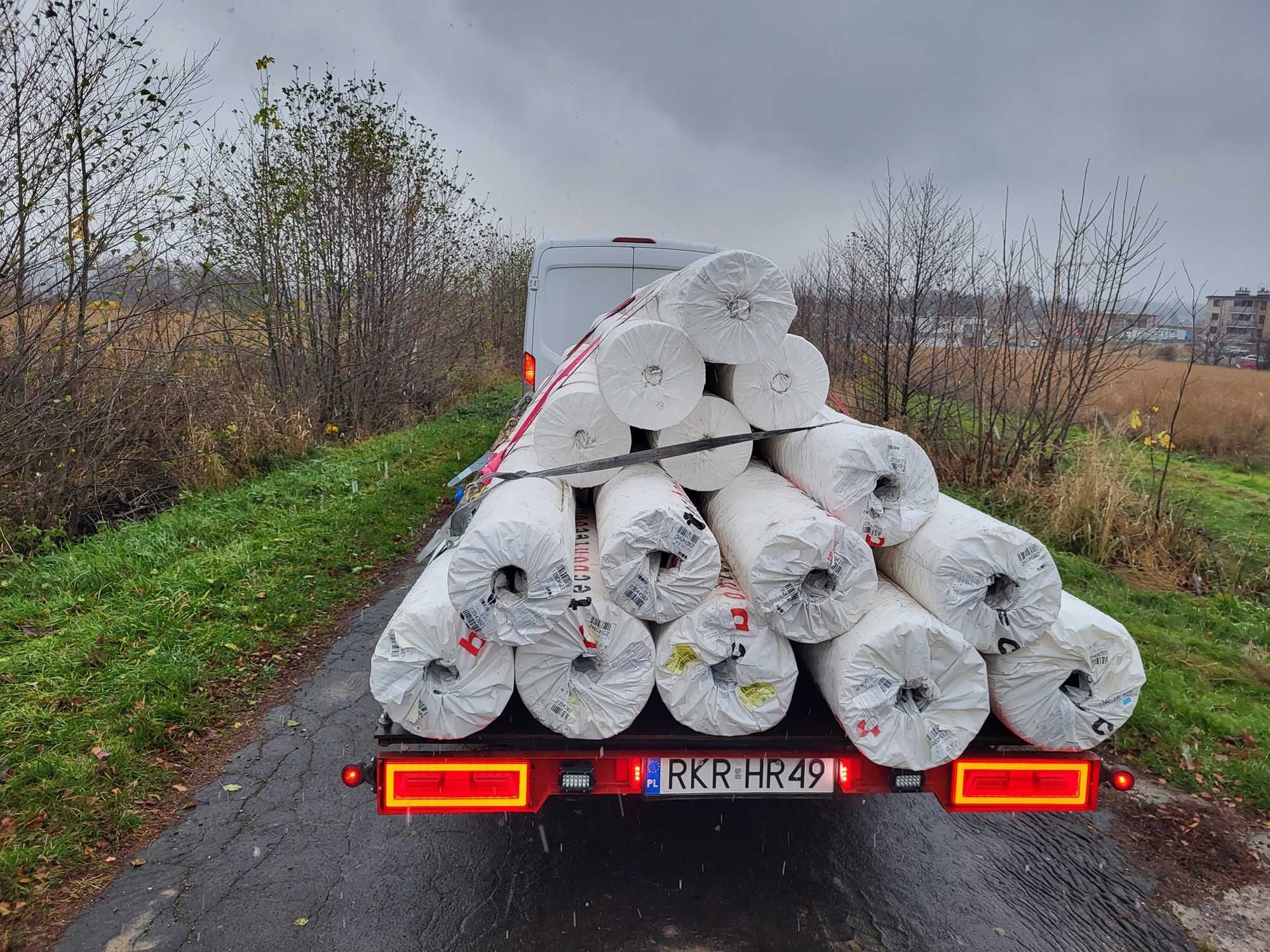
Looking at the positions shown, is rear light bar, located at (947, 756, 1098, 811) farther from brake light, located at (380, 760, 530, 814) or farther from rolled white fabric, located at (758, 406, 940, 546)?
brake light, located at (380, 760, 530, 814)

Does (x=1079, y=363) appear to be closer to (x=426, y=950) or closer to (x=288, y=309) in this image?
(x=426, y=950)

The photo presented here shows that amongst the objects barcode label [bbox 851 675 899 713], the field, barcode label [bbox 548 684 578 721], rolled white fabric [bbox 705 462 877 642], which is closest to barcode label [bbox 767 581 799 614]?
rolled white fabric [bbox 705 462 877 642]

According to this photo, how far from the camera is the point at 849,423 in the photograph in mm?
3020

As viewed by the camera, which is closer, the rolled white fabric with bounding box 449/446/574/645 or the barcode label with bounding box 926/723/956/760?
the rolled white fabric with bounding box 449/446/574/645

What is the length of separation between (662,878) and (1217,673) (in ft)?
12.8

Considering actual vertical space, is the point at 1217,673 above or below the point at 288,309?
below

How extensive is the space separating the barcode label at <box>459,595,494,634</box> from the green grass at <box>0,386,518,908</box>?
1.97 meters

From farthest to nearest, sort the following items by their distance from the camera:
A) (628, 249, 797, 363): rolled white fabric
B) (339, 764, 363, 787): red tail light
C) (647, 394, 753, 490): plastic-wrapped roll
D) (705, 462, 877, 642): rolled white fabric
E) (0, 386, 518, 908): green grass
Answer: (0, 386, 518, 908): green grass
(647, 394, 753, 490): plastic-wrapped roll
(628, 249, 797, 363): rolled white fabric
(339, 764, 363, 787): red tail light
(705, 462, 877, 642): rolled white fabric

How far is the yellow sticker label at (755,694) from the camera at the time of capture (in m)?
2.38

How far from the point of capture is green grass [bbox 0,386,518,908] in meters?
3.08

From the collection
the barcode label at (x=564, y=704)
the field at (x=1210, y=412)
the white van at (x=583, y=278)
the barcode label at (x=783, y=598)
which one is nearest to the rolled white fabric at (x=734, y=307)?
the barcode label at (x=783, y=598)

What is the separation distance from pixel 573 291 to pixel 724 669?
176 inches

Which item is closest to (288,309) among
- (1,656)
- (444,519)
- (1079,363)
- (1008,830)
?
(444,519)

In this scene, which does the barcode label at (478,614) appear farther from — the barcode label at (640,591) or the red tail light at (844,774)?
the red tail light at (844,774)
